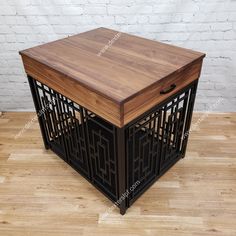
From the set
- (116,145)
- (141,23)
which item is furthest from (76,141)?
(141,23)

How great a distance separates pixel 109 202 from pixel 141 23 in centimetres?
109

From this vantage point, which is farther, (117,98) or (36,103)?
(36,103)

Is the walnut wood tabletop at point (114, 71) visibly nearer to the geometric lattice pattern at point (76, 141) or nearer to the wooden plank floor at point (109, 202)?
the geometric lattice pattern at point (76, 141)

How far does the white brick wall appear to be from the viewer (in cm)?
153

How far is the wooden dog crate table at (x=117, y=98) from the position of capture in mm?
929

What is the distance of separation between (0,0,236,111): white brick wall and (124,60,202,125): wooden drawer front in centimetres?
56

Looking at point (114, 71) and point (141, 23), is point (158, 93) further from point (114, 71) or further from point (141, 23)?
point (141, 23)

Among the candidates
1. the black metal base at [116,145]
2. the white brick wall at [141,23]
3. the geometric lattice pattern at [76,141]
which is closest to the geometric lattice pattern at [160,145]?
the black metal base at [116,145]

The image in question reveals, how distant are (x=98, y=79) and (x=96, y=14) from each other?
0.81 metres

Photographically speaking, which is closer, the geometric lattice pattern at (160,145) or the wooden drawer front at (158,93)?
the wooden drawer front at (158,93)

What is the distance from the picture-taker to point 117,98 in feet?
2.76

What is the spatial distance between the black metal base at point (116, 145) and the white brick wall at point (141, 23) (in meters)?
0.52

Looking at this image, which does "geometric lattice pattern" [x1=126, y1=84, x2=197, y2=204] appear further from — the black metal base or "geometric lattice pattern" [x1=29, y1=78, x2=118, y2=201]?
"geometric lattice pattern" [x1=29, y1=78, x2=118, y2=201]

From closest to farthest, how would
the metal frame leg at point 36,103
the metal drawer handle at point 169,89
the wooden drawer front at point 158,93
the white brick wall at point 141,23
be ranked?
the wooden drawer front at point 158,93, the metal drawer handle at point 169,89, the metal frame leg at point 36,103, the white brick wall at point 141,23
